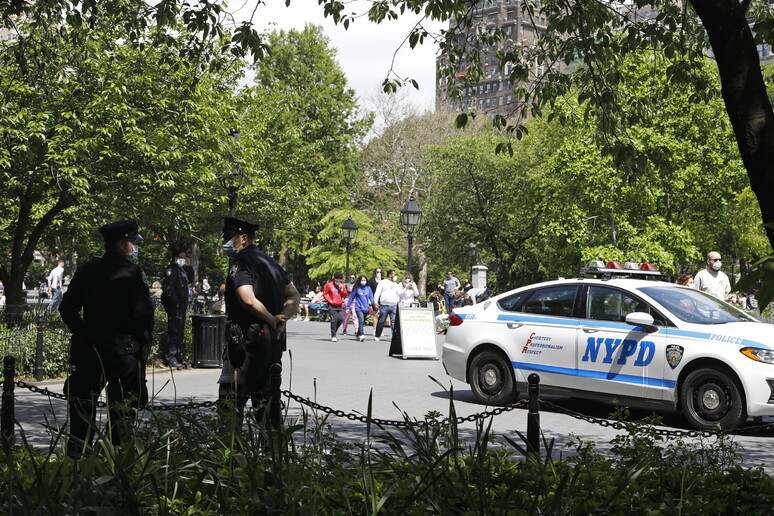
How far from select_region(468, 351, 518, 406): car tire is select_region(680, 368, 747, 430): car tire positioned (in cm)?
229

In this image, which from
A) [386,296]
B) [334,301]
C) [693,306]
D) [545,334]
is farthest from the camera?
[334,301]

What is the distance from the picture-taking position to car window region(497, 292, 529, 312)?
12562mm

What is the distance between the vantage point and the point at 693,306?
445 inches

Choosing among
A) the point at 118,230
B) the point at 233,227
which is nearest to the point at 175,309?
the point at 233,227

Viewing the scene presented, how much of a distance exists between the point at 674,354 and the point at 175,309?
904 centimetres

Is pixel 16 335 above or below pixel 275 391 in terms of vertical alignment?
above

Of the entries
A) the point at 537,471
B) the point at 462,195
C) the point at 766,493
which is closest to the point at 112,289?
the point at 537,471

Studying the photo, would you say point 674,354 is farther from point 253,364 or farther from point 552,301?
point 253,364

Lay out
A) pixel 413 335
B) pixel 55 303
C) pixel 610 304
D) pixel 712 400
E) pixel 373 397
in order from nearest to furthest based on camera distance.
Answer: pixel 712 400 → pixel 610 304 → pixel 373 397 → pixel 413 335 → pixel 55 303

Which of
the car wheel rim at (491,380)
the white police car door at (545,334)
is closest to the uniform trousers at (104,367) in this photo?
the white police car door at (545,334)

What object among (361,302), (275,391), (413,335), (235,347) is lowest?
(275,391)

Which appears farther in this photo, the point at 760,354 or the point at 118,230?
the point at 760,354

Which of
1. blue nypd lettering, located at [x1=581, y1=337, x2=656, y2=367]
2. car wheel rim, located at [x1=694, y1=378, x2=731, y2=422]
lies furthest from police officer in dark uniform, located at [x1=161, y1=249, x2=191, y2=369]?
car wheel rim, located at [x1=694, y1=378, x2=731, y2=422]

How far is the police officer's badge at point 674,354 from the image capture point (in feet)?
34.9
